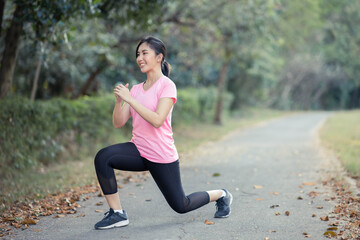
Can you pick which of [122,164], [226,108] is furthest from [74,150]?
[226,108]

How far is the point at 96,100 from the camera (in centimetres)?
1151

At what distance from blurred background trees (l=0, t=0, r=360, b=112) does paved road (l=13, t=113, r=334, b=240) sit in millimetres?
3298

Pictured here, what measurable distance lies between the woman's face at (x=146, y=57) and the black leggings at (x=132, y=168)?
0.79m

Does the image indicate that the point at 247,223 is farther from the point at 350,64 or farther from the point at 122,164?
the point at 350,64

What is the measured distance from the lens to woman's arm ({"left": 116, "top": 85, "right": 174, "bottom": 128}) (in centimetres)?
414

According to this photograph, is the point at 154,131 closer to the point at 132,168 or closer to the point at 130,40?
the point at 132,168

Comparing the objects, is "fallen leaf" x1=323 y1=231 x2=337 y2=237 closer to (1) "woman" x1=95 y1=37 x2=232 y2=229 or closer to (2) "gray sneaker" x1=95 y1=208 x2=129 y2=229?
(1) "woman" x1=95 y1=37 x2=232 y2=229

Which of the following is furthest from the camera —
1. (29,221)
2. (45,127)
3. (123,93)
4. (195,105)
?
(195,105)

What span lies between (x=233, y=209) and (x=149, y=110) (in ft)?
6.78

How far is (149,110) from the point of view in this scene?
4.18 meters

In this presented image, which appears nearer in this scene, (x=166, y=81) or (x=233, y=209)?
(x=166, y=81)

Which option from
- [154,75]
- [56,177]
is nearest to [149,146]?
[154,75]

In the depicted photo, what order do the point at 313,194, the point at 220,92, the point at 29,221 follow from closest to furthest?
the point at 29,221, the point at 313,194, the point at 220,92

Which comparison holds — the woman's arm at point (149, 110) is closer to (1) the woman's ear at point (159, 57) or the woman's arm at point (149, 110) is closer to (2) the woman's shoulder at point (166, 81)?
(2) the woman's shoulder at point (166, 81)
